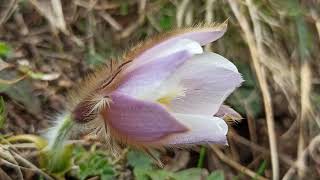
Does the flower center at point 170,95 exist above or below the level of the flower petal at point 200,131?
above

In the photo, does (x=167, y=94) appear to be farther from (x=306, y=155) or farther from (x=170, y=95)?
(x=306, y=155)

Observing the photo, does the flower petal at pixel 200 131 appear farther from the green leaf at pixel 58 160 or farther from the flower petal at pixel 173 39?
the green leaf at pixel 58 160

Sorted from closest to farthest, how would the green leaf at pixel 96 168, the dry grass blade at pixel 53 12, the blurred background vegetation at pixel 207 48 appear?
the green leaf at pixel 96 168, the blurred background vegetation at pixel 207 48, the dry grass blade at pixel 53 12

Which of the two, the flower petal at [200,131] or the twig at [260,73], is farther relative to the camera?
the twig at [260,73]

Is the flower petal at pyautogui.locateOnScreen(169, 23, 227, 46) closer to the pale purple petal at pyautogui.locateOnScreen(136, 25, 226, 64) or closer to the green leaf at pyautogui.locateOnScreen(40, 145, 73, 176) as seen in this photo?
the pale purple petal at pyautogui.locateOnScreen(136, 25, 226, 64)

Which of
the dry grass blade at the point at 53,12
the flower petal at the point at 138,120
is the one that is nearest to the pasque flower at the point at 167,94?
the flower petal at the point at 138,120

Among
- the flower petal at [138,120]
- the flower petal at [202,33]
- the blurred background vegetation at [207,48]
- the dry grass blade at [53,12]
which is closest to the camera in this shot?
the flower petal at [138,120]

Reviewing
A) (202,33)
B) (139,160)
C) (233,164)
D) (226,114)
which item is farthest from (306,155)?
(202,33)
